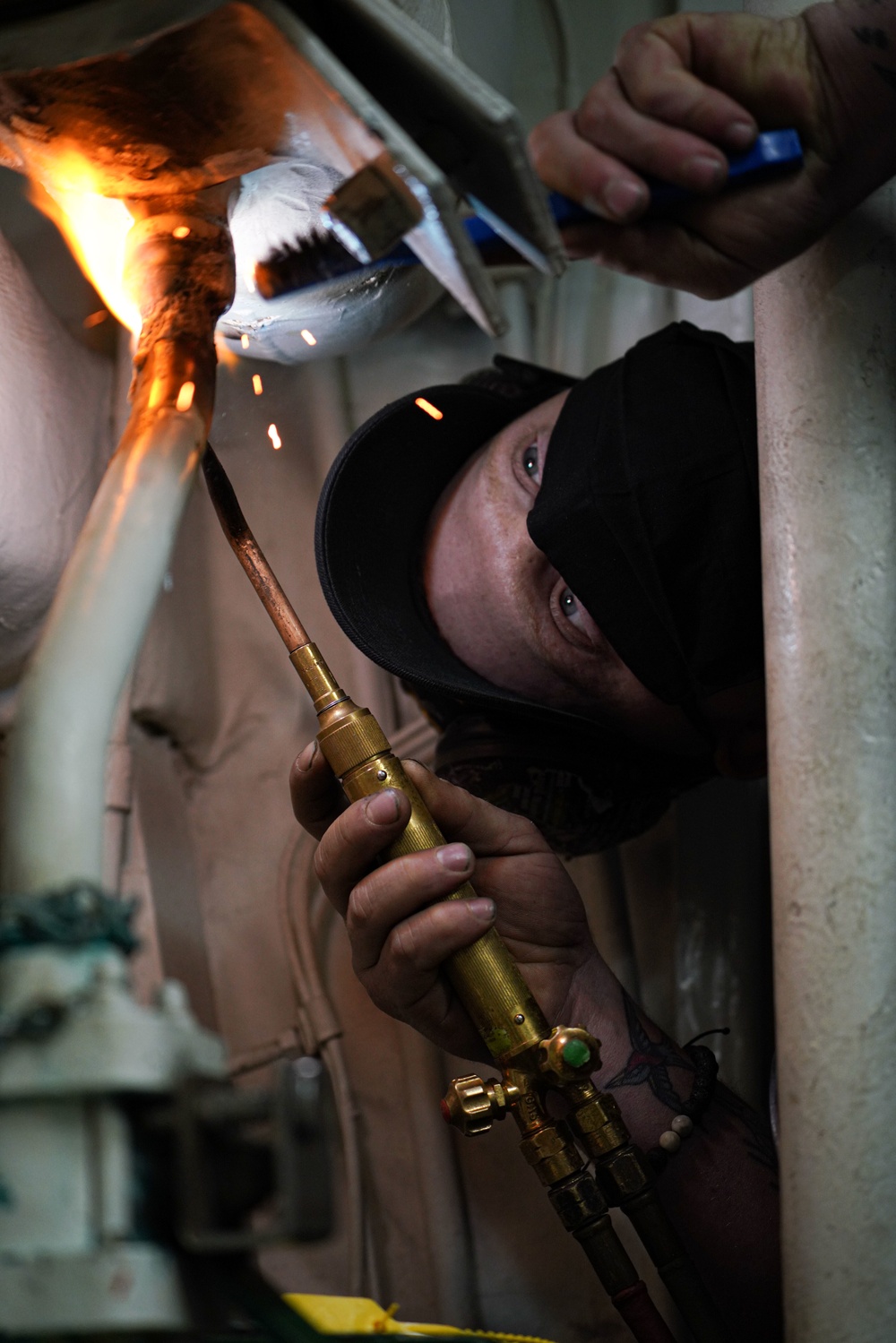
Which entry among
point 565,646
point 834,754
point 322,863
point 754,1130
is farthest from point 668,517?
point 754,1130

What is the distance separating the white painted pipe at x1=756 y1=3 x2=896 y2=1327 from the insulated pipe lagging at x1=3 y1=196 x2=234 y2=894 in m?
0.39

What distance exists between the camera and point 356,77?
594mm

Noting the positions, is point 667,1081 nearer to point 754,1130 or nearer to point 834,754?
point 754,1130

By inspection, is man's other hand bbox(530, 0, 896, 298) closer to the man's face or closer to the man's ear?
the man's face

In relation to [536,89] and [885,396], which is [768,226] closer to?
[885,396]

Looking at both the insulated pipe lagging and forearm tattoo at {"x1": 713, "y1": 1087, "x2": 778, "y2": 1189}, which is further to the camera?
forearm tattoo at {"x1": 713, "y1": 1087, "x2": 778, "y2": 1189}

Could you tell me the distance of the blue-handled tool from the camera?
65 centimetres

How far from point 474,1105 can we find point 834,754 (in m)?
0.34

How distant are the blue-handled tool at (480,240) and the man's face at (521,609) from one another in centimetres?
40

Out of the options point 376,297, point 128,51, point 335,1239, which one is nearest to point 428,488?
point 376,297

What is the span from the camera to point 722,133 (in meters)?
0.64

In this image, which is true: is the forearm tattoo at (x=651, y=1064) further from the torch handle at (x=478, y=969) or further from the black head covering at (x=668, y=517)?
the black head covering at (x=668, y=517)

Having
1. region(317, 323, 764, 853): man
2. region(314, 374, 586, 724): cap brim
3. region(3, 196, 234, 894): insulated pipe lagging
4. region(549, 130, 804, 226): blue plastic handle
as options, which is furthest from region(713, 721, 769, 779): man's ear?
region(3, 196, 234, 894): insulated pipe lagging

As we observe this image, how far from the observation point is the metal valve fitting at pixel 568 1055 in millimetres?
699
